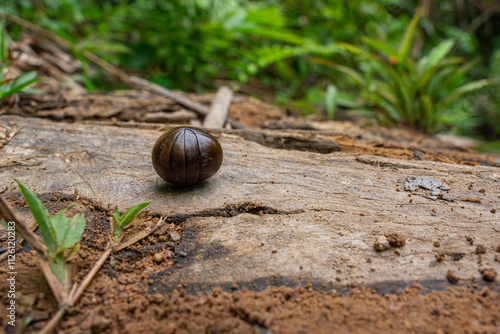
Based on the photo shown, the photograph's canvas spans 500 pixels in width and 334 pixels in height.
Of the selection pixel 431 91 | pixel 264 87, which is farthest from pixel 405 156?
pixel 264 87

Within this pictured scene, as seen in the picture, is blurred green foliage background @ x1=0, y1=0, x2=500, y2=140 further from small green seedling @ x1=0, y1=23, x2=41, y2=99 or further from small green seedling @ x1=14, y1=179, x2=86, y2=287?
small green seedling @ x1=14, y1=179, x2=86, y2=287

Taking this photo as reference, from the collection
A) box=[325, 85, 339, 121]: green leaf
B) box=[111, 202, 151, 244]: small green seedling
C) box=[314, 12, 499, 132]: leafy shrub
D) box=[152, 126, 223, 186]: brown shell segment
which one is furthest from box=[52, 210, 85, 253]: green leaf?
box=[314, 12, 499, 132]: leafy shrub

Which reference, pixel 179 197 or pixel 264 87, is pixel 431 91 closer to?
pixel 264 87

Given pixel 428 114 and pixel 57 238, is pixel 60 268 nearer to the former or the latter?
pixel 57 238

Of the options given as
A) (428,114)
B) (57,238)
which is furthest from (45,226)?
(428,114)

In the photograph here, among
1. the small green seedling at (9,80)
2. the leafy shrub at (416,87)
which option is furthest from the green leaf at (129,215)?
the leafy shrub at (416,87)

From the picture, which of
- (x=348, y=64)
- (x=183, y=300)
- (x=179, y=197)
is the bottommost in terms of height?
(x=183, y=300)
